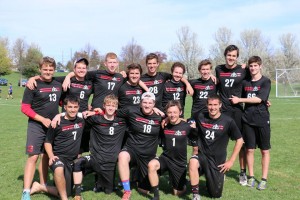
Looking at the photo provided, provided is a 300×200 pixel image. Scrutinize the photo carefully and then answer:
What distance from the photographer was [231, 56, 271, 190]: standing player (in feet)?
20.7

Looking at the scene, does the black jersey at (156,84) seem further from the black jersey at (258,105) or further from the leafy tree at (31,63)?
the leafy tree at (31,63)

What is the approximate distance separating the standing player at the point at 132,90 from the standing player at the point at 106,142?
1.59 ft

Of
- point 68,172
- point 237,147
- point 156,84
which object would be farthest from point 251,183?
point 68,172

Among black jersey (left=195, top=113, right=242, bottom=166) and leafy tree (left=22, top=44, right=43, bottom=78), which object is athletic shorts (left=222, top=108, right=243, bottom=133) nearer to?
black jersey (left=195, top=113, right=242, bottom=166)

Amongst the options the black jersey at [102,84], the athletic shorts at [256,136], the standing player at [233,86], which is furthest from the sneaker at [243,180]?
the black jersey at [102,84]

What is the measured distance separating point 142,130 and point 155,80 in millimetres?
1189

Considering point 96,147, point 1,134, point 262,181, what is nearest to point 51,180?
point 96,147

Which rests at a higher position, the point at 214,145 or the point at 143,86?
the point at 143,86

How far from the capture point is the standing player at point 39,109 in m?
5.70

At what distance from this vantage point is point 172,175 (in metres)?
5.92

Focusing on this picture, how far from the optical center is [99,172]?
5.98 meters

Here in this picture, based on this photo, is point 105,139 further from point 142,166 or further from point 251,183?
point 251,183

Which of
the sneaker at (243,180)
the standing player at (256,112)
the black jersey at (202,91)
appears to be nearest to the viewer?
the standing player at (256,112)

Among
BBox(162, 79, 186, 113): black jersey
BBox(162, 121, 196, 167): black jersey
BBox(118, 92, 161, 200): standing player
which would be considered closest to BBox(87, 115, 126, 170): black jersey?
BBox(118, 92, 161, 200): standing player
